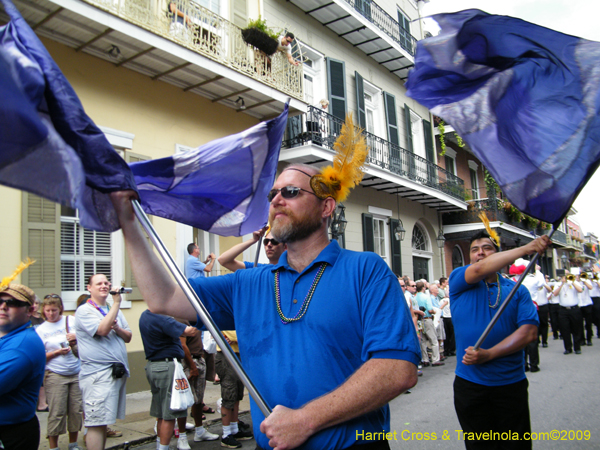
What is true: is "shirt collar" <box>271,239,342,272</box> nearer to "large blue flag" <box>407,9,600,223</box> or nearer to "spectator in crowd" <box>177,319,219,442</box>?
"large blue flag" <box>407,9,600,223</box>

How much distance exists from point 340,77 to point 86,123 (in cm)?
1335

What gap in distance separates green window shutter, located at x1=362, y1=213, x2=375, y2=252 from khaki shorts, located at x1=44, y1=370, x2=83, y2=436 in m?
10.5

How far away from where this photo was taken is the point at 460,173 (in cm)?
2334

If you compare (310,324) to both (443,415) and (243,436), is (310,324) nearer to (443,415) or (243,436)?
(243,436)

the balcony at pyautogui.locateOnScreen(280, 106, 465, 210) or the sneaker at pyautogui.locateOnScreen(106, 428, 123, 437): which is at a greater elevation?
the balcony at pyautogui.locateOnScreen(280, 106, 465, 210)

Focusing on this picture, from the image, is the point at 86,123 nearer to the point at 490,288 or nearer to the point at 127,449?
the point at 490,288

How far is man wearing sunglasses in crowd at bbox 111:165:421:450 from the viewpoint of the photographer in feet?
5.71

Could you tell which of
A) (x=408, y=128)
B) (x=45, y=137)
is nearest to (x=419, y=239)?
(x=408, y=128)

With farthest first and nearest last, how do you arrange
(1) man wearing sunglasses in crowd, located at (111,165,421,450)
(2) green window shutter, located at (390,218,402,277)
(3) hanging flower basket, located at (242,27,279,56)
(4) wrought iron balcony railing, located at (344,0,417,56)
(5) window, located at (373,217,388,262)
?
(2) green window shutter, located at (390,218,402,277)
(5) window, located at (373,217,388,262)
(4) wrought iron balcony railing, located at (344,0,417,56)
(3) hanging flower basket, located at (242,27,279,56)
(1) man wearing sunglasses in crowd, located at (111,165,421,450)

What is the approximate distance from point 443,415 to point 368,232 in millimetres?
8985

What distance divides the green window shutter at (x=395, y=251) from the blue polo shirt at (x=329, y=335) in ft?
47.0

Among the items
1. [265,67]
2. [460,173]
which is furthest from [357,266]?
[460,173]

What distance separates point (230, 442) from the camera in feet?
18.0

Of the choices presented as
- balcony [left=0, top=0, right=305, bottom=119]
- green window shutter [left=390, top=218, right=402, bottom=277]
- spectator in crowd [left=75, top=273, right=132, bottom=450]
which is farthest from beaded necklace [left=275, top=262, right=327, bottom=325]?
green window shutter [left=390, top=218, right=402, bottom=277]
